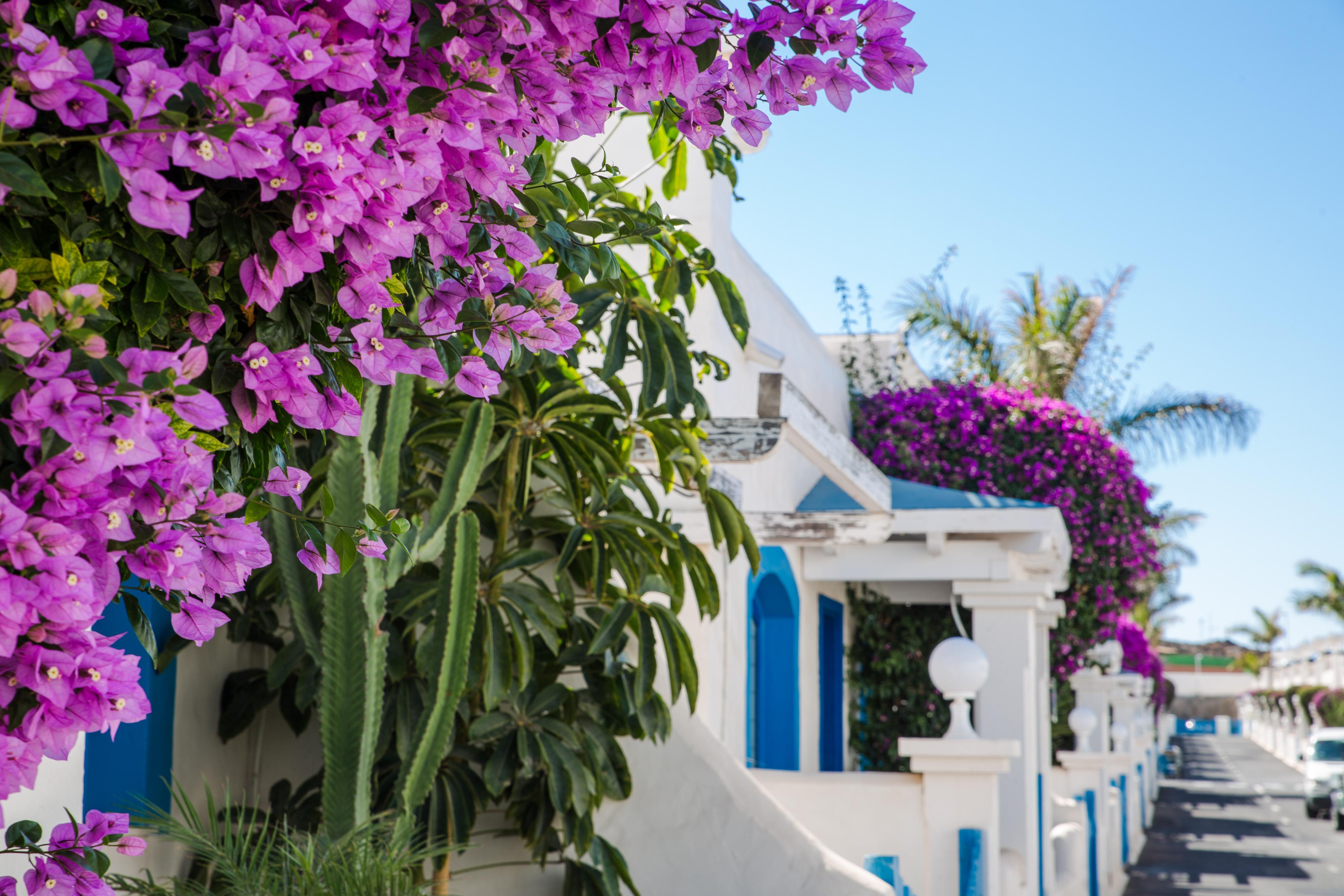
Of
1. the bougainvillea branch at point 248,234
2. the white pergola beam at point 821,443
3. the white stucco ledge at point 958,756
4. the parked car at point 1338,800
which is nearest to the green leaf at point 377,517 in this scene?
the bougainvillea branch at point 248,234

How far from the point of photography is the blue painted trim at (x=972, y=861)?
17.4 feet

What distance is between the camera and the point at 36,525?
0.85 meters

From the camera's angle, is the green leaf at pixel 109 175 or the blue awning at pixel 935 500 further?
the blue awning at pixel 935 500

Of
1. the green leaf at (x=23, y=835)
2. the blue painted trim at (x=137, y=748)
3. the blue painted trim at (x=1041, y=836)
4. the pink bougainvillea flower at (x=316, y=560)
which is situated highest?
the pink bougainvillea flower at (x=316, y=560)

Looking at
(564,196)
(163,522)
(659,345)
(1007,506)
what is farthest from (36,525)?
(1007,506)

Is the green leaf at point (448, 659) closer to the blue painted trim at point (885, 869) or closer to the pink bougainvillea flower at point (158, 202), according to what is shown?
the blue painted trim at point (885, 869)

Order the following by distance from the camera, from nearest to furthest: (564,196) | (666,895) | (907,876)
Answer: (564,196)
(666,895)
(907,876)

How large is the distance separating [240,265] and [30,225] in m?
0.15

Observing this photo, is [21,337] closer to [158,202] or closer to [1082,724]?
[158,202]

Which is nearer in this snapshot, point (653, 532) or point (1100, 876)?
point (653, 532)

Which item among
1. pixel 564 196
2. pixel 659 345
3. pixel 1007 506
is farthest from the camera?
pixel 1007 506

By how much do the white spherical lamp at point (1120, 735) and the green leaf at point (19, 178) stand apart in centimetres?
1799

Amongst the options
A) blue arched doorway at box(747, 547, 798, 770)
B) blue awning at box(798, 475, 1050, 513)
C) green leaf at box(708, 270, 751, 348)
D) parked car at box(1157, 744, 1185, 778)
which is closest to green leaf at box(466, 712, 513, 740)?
green leaf at box(708, 270, 751, 348)

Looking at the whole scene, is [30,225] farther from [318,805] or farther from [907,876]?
[907,876]
